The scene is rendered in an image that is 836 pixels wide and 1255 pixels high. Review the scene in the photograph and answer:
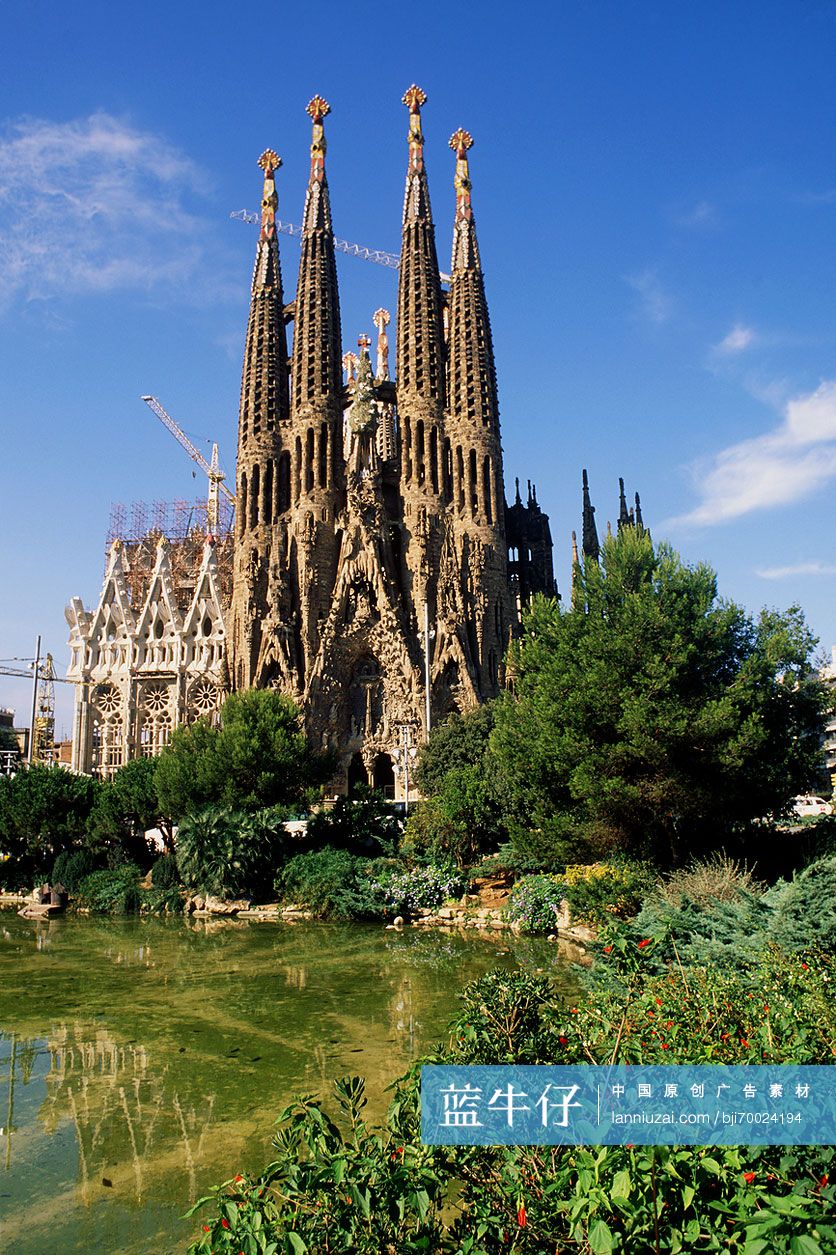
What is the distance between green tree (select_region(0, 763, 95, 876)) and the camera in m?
29.7

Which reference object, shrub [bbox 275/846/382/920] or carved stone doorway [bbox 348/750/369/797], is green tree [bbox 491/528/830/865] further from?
carved stone doorway [bbox 348/750/369/797]

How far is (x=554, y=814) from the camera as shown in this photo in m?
20.1

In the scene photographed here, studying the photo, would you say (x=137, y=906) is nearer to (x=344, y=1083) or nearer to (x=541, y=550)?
(x=344, y=1083)

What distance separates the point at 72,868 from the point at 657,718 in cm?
2029

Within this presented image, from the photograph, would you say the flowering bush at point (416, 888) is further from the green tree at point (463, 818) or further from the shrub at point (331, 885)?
the green tree at point (463, 818)

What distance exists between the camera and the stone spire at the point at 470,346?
46.3 metres

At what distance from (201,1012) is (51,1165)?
18.4ft

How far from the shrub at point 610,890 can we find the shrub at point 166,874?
45.8 ft

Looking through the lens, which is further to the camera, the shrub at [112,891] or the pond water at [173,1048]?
the shrub at [112,891]

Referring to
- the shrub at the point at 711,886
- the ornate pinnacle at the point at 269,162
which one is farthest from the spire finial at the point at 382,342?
the shrub at the point at 711,886

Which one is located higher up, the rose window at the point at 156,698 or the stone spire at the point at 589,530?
the stone spire at the point at 589,530

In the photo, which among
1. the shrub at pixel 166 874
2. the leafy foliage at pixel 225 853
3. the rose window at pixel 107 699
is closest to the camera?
the leafy foliage at pixel 225 853

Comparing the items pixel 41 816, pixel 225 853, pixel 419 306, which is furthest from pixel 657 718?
pixel 419 306

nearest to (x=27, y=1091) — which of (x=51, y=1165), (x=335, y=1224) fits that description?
(x=51, y=1165)
